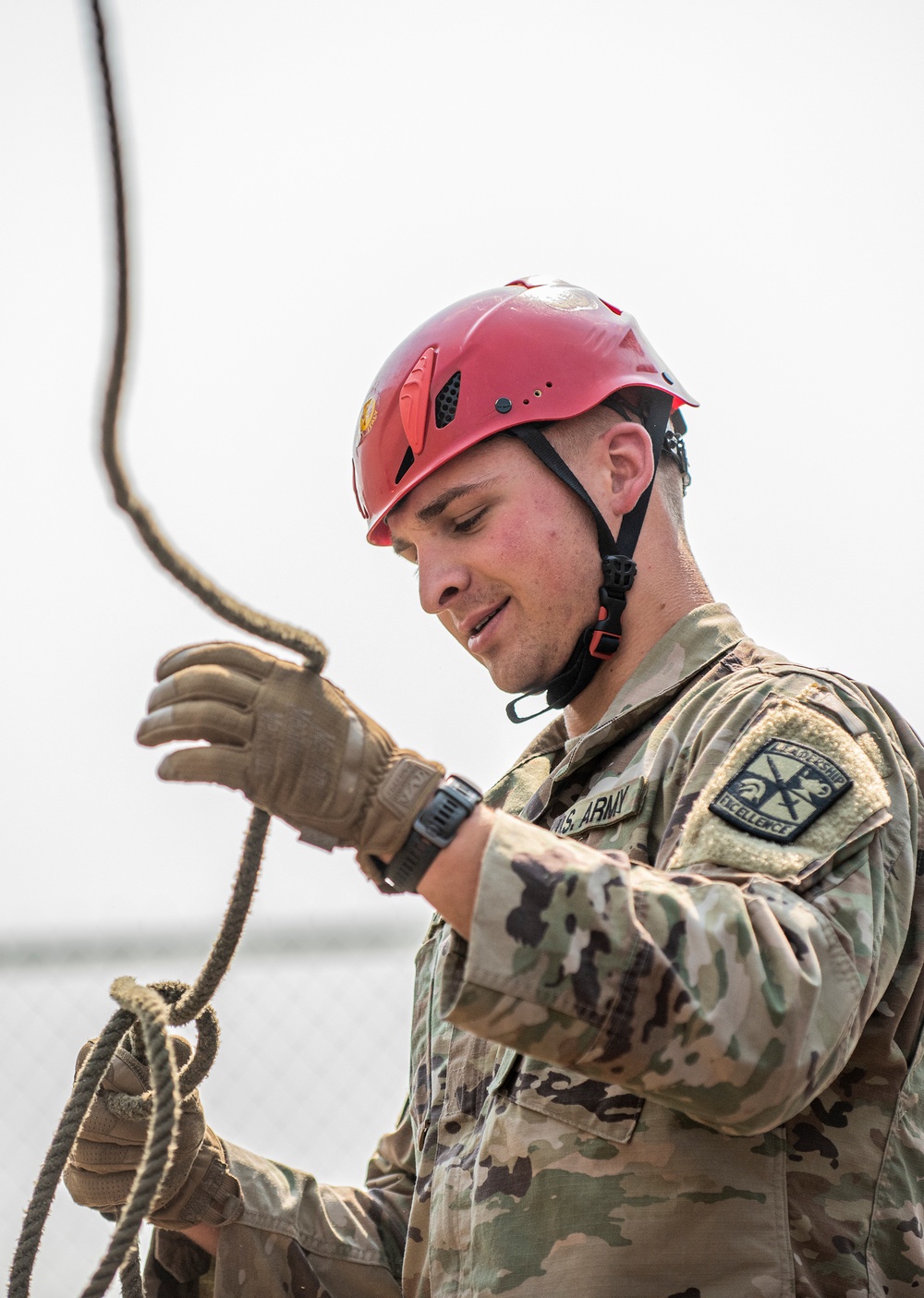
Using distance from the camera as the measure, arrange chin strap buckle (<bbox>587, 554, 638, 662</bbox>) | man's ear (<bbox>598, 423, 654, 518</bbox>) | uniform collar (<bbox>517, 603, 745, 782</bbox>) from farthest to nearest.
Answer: man's ear (<bbox>598, 423, 654, 518</bbox>), chin strap buckle (<bbox>587, 554, 638, 662</bbox>), uniform collar (<bbox>517, 603, 745, 782</bbox>)

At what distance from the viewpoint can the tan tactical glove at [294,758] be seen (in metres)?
2.37

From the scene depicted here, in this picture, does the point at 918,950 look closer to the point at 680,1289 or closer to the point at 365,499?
the point at 680,1289

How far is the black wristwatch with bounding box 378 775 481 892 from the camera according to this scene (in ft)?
7.61

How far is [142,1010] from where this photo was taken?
275 centimetres

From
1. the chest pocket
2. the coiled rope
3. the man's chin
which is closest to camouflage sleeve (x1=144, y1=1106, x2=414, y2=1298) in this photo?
the coiled rope

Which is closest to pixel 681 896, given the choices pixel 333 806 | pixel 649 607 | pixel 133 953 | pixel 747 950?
pixel 747 950

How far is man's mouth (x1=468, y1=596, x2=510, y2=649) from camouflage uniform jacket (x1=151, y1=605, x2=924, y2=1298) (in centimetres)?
44

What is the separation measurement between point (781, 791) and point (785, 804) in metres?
0.03

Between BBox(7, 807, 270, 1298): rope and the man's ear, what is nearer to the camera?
BBox(7, 807, 270, 1298): rope

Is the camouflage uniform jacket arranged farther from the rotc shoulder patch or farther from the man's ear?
the man's ear

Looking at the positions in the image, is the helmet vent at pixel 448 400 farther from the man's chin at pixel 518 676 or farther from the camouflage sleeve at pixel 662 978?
the camouflage sleeve at pixel 662 978

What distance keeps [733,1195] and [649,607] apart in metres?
1.57

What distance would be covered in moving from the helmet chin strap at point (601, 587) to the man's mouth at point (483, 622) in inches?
8.2

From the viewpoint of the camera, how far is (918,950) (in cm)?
272
